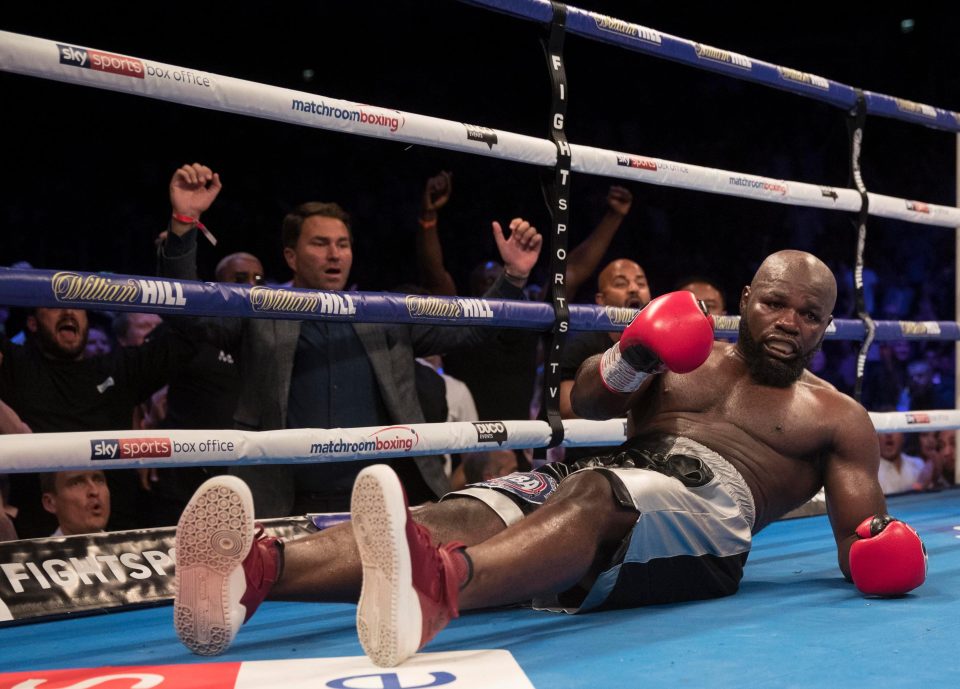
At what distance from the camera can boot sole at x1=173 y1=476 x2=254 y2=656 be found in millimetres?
1543

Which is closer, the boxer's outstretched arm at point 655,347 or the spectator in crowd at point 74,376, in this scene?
the boxer's outstretched arm at point 655,347

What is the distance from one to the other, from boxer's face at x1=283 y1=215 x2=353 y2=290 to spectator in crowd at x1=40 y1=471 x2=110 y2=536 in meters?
1.10

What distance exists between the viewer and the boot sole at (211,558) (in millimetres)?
1543

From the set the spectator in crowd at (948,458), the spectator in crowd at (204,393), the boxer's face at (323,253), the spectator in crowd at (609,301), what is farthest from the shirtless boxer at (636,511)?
the spectator in crowd at (948,458)

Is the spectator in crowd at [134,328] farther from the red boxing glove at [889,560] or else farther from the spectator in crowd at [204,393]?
the red boxing glove at [889,560]

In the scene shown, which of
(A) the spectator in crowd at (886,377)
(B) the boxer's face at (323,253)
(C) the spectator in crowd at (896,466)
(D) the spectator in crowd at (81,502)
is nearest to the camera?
(B) the boxer's face at (323,253)

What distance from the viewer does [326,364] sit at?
288 centimetres

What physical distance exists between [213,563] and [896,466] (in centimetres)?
493

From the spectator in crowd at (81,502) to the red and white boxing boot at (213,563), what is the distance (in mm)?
2018

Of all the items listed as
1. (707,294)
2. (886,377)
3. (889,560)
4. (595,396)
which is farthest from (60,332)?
(886,377)

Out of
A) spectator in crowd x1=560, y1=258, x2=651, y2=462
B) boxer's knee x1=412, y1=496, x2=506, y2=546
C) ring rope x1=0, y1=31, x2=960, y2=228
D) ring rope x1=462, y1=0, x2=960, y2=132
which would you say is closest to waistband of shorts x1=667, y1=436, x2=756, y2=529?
boxer's knee x1=412, y1=496, x2=506, y2=546

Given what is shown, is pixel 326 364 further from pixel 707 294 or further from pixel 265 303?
pixel 707 294

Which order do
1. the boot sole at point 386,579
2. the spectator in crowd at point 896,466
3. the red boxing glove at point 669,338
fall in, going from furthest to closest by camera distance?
the spectator in crowd at point 896,466 < the red boxing glove at point 669,338 < the boot sole at point 386,579

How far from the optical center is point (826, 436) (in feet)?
7.40
